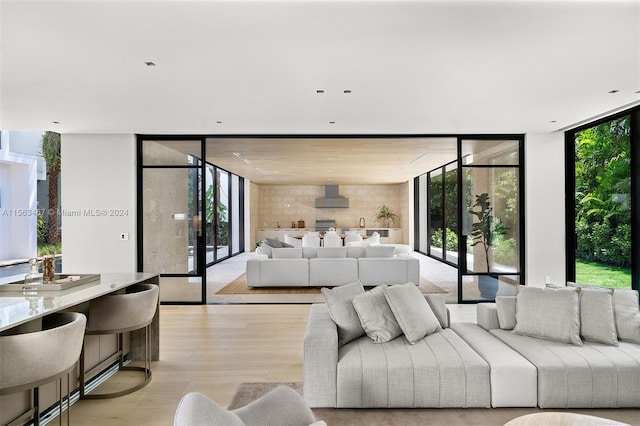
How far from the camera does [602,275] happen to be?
5.45 m

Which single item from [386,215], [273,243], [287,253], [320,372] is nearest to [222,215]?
[273,243]

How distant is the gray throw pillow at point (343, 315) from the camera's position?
3.11m

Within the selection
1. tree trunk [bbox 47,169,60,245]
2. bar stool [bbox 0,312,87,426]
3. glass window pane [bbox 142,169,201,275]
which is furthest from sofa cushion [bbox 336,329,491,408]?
tree trunk [bbox 47,169,60,245]

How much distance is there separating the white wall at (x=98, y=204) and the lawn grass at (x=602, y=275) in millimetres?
6939

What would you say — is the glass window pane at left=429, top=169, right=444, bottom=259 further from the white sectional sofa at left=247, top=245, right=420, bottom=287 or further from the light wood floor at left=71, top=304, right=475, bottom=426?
the light wood floor at left=71, top=304, right=475, bottom=426

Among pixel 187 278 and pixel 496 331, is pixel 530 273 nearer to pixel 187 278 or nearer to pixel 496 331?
pixel 496 331

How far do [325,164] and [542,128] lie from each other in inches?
206

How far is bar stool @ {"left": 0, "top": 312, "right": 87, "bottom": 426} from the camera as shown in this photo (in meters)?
2.02

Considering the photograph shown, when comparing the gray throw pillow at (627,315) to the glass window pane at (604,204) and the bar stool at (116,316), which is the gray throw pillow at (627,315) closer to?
the glass window pane at (604,204)

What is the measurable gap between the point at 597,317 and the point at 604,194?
312 centimetres

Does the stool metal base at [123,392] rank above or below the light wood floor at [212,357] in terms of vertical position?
above

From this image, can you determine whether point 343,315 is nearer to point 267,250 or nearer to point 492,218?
point 492,218

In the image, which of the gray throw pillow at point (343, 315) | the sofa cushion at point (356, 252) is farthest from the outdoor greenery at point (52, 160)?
the gray throw pillow at point (343, 315)

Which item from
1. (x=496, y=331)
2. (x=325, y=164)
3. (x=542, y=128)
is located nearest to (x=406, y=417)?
(x=496, y=331)
